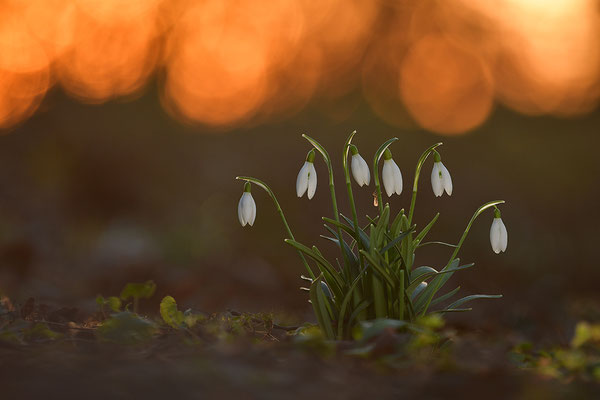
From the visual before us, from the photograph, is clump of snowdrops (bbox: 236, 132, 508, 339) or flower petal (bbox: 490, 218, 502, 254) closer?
clump of snowdrops (bbox: 236, 132, 508, 339)

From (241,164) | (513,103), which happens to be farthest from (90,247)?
(513,103)

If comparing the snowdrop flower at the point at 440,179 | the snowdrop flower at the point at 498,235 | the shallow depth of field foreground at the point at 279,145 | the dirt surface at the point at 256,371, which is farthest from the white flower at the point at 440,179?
the shallow depth of field foreground at the point at 279,145

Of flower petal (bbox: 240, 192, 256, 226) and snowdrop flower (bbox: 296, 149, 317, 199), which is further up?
snowdrop flower (bbox: 296, 149, 317, 199)

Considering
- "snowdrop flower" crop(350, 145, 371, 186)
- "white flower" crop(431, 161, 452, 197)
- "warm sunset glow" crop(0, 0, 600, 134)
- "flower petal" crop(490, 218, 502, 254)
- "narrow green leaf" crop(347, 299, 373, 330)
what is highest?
"warm sunset glow" crop(0, 0, 600, 134)

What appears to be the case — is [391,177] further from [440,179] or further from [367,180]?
[440,179]

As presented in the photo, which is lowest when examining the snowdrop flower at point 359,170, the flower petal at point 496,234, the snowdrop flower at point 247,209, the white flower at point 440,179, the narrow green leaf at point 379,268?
the narrow green leaf at point 379,268

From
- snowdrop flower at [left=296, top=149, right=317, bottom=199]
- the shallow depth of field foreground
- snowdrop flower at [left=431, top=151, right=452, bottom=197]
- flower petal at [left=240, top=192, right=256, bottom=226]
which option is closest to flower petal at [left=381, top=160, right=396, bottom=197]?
snowdrop flower at [left=431, top=151, right=452, bottom=197]

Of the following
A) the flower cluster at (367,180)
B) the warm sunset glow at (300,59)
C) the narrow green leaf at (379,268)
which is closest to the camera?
the narrow green leaf at (379,268)

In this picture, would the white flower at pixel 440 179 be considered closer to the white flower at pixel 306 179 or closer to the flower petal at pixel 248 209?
the white flower at pixel 306 179

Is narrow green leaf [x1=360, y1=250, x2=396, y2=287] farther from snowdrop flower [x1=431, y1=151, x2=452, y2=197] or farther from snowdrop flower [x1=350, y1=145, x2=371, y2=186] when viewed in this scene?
snowdrop flower [x1=431, y1=151, x2=452, y2=197]

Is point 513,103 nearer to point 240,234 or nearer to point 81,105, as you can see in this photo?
point 240,234

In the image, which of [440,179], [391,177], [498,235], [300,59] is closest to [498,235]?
[498,235]
